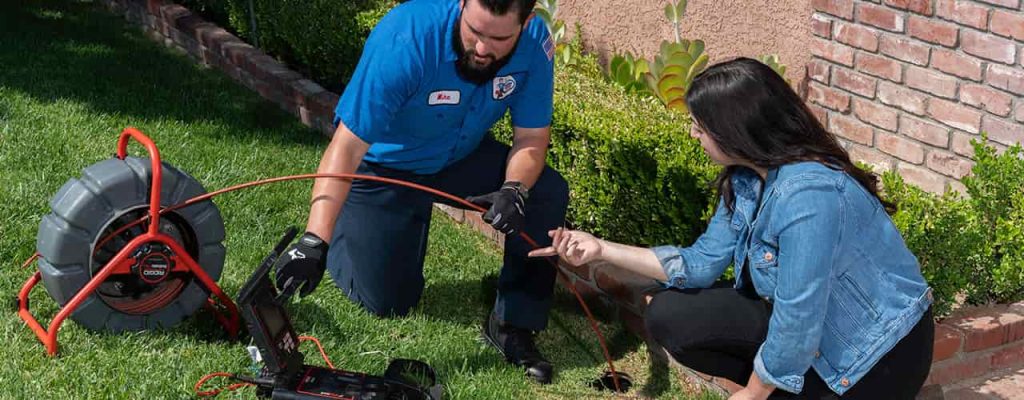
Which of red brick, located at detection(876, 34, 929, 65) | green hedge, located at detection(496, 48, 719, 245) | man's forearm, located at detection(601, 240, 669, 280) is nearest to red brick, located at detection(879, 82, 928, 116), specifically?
red brick, located at detection(876, 34, 929, 65)

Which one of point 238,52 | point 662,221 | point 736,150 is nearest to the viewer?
point 736,150

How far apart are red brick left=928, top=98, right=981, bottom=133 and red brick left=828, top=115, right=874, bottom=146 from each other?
334mm

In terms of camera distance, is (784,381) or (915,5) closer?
(784,381)

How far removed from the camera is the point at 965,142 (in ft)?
15.4

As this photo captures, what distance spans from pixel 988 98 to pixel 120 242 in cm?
308

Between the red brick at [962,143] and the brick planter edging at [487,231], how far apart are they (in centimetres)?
76

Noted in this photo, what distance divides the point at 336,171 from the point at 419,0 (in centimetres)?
66

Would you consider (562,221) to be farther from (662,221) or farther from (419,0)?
(419,0)

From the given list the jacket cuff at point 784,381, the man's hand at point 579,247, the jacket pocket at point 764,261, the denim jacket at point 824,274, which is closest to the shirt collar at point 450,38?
the man's hand at point 579,247

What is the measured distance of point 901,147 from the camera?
494 centimetres

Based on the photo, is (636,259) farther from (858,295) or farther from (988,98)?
(988,98)

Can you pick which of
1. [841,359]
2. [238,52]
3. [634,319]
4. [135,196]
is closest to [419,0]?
[135,196]

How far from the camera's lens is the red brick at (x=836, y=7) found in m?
4.98

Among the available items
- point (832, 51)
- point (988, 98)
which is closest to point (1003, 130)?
point (988, 98)
